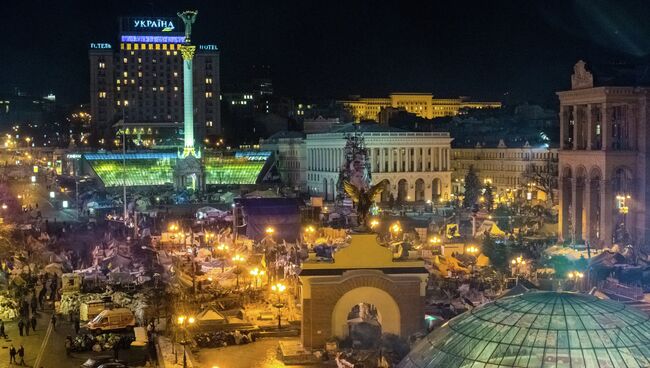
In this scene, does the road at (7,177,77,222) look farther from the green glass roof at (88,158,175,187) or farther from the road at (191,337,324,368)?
the road at (191,337,324,368)

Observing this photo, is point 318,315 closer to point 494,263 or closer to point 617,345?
point 617,345

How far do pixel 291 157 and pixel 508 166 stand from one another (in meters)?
30.0

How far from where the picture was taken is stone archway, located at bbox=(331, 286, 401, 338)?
956 inches

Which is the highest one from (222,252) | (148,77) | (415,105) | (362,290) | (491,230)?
(148,77)

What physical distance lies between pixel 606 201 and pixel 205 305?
2366 cm

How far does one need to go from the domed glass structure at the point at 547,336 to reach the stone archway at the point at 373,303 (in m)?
10.8

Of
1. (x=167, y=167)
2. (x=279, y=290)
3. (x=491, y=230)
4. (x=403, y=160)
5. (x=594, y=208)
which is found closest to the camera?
(x=279, y=290)

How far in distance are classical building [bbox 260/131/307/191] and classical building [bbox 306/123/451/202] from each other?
10.1 meters

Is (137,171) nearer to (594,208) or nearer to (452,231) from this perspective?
(452,231)

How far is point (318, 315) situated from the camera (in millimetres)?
24234

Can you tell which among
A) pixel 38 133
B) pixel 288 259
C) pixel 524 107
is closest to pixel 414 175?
pixel 524 107

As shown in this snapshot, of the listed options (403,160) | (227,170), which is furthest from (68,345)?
(227,170)

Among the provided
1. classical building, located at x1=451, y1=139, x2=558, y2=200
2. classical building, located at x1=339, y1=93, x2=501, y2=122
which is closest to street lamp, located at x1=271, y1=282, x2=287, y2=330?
classical building, located at x1=451, y1=139, x2=558, y2=200

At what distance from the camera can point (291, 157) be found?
106125 millimetres
